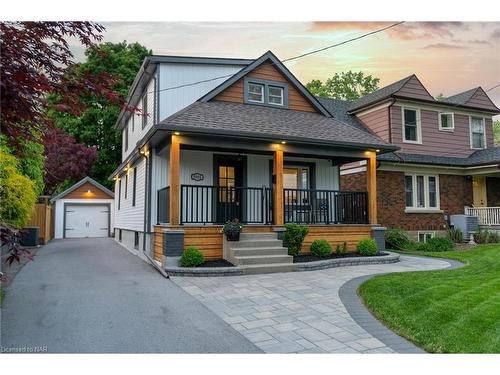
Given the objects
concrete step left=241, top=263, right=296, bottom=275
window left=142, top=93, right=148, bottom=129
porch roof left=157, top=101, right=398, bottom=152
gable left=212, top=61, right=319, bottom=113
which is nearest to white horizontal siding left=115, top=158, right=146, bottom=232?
window left=142, top=93, right=148, bottom=129

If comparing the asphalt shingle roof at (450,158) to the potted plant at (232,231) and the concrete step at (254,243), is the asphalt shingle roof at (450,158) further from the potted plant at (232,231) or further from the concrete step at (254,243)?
the potted plant at (232,231)

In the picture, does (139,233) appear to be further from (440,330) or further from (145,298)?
(440,330)

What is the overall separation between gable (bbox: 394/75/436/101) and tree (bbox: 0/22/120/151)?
1265 centimetres

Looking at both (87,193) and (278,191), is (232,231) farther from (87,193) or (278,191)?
(87,193)

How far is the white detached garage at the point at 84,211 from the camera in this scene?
68.8 ft

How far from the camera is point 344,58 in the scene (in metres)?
9.23

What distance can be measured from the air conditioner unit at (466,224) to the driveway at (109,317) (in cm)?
1173

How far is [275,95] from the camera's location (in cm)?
1217

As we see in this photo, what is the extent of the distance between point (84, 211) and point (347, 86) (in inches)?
800

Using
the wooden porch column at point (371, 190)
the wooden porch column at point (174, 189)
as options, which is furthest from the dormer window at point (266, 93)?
the wooden porch column at point (174, 189)

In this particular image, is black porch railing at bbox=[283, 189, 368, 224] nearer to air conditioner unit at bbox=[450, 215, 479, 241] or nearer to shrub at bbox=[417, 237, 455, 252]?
shrub at bbox=[417, 237, 455, 252]

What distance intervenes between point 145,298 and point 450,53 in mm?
8469

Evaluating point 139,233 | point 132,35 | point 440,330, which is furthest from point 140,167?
point 440,330
